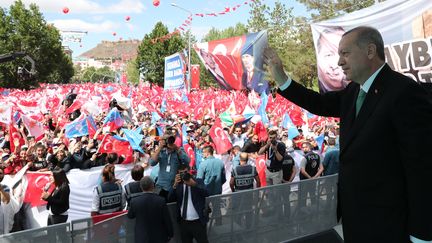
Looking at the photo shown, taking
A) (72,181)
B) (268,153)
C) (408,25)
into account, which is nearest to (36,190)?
(72,181)

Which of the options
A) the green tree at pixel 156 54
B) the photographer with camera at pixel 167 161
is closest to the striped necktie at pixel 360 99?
the photographer with camera at pixel 167 161

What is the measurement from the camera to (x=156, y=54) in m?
68.8

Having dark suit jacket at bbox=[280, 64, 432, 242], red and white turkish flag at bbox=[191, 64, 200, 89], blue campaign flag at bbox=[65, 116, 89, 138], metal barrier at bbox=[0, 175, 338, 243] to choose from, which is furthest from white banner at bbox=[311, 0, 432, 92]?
red and white turkish flag at bbox=[191, 64, 200, 89]

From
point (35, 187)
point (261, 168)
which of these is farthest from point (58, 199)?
point (261, 168)

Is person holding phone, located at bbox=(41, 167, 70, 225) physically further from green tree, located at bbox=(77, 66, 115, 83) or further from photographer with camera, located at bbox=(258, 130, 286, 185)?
green tree, located at bbox=(77, 66, 115, 83)

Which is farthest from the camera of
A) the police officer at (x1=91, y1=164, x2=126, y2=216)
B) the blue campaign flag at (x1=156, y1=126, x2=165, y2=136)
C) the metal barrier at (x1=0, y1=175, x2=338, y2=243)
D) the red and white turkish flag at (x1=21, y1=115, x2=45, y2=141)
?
the blue campaign flag at (x1=156, y1=126, x2=165, y2=136)

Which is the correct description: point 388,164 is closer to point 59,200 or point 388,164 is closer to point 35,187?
point 59,200

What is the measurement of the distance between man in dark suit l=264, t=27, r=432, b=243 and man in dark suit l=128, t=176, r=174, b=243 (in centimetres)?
299

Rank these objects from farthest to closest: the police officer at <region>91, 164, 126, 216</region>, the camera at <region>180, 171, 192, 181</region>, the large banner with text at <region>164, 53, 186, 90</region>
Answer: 1. the large banner with text at <region>164, 53, 186, 90</region>
2. the police officer at <region>91, 164, 126, 216</region>
3. the camera at <region>180, 171, 192, 181</region>

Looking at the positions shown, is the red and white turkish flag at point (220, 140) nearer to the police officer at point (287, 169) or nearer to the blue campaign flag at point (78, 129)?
the police officer at point (287, 169)

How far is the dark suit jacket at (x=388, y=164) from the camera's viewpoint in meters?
1.75

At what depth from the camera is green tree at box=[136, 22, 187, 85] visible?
68.6 metres

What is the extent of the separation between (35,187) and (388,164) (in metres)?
5.88

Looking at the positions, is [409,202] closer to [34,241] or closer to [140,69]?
[34,241]
